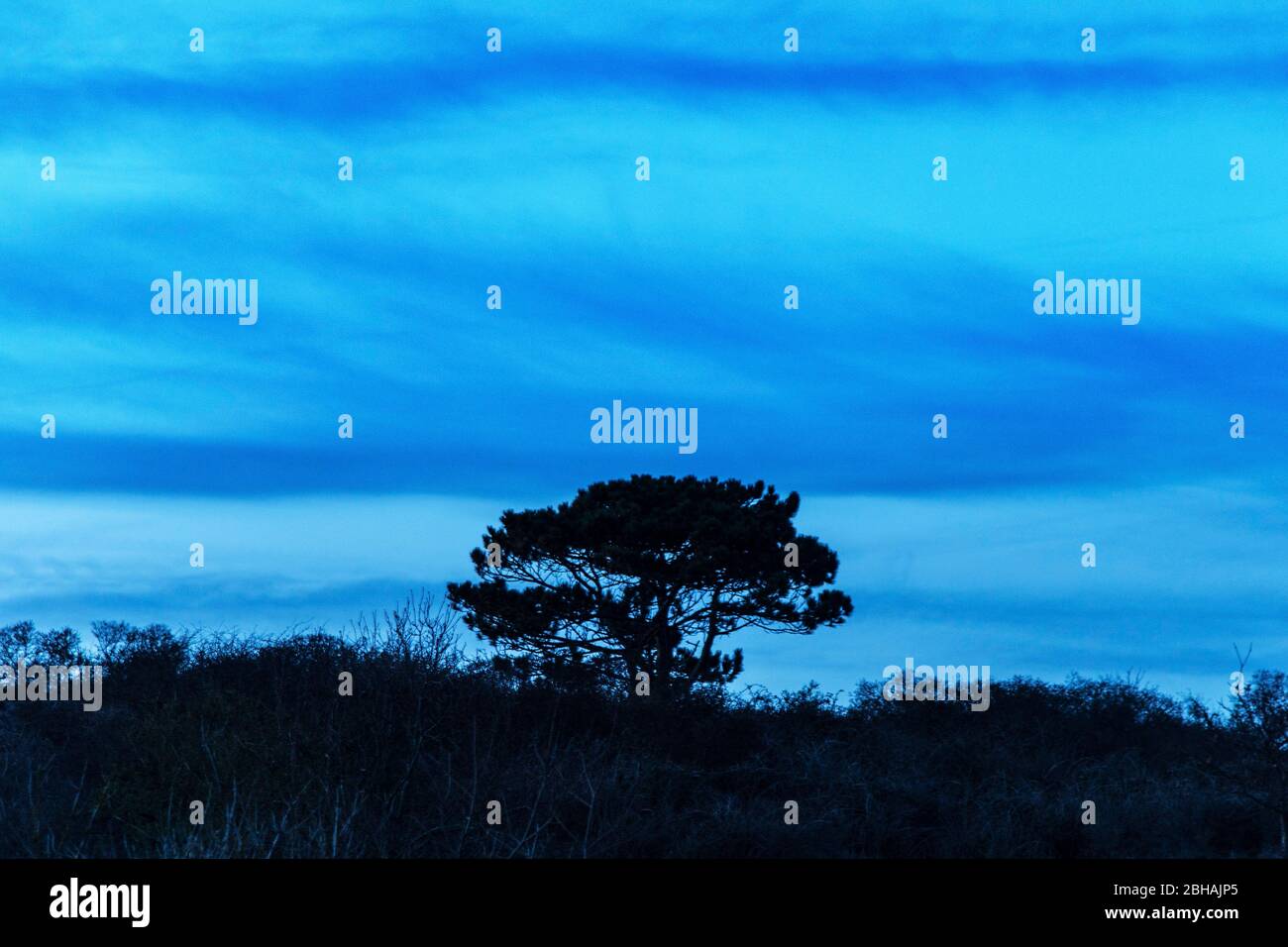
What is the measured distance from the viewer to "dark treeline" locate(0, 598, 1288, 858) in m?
18.2

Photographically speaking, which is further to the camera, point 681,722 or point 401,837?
point 681,722

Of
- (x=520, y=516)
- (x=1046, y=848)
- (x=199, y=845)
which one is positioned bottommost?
(x=1046, y=848)

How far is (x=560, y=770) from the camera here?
64.5ft

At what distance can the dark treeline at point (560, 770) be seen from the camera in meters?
18.2

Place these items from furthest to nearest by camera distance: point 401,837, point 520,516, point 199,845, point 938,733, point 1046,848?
1. point 520,516
2. point 938,733
3. point 1046,848
4. point 401,837
5. point 199,845

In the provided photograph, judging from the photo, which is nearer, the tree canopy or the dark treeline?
the dark treeline

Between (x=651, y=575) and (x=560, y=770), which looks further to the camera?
(x=651, y=575)

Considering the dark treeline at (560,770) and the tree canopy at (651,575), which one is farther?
the tree canopy at (651,575)

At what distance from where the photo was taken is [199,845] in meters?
14.5
